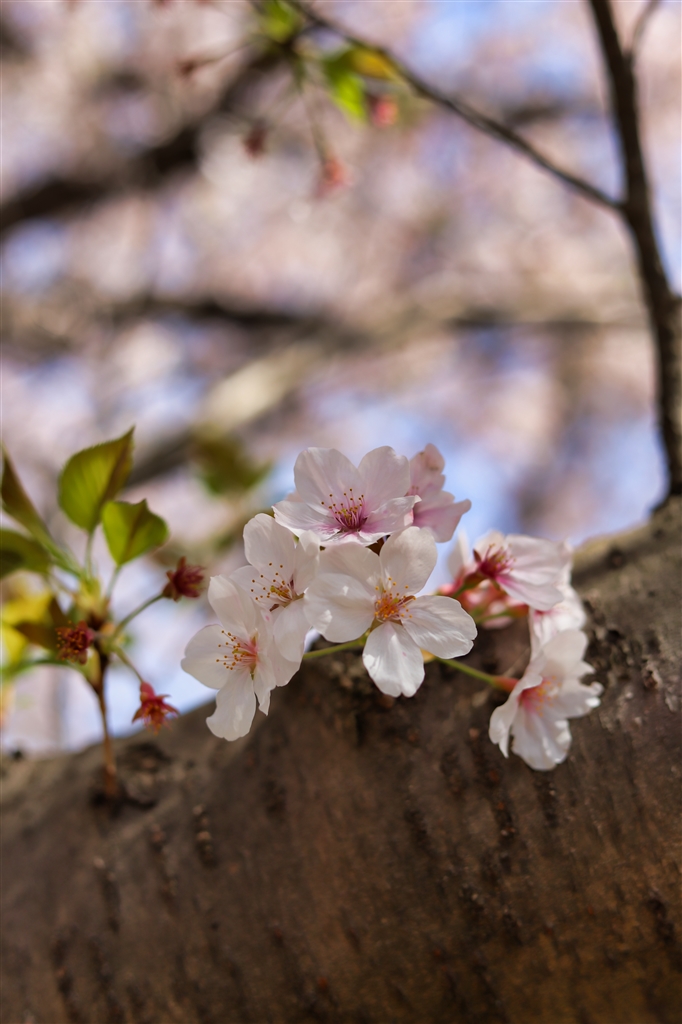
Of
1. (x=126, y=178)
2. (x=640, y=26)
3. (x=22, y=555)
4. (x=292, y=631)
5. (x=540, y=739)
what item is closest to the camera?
(x=292, y=631)

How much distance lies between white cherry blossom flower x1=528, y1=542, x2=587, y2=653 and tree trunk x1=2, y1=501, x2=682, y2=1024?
4 cm

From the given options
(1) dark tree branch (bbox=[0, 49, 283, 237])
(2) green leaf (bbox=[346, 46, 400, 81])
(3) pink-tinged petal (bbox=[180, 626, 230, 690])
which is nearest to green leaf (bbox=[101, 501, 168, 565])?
(3) pink-tinged petal (bbox=[180, 626, 230, 690])

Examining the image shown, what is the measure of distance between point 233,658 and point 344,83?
0.97 m

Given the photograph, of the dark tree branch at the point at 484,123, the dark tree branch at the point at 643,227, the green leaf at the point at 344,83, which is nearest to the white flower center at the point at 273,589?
the dark tree branch at the point at 643,227

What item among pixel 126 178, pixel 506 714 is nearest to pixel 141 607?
pixel 506 714

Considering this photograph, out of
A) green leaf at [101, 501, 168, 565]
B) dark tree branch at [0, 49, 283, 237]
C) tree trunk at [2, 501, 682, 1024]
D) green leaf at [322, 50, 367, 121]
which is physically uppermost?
dark tree branch at [0, 49, 283, 237]

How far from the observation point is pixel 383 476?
56 cm

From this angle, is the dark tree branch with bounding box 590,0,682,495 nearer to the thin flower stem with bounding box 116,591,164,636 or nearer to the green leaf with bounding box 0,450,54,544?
the thin flower stem with bounding box 116,591,164,636

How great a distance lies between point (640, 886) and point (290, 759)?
343 mm

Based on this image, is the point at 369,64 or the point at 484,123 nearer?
the point at 484,123

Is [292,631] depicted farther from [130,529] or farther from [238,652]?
[130,529]

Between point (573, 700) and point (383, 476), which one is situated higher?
point (383, 476)

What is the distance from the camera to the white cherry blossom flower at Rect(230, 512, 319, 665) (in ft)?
1.71

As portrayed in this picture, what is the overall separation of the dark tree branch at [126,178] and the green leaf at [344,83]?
3.33m
